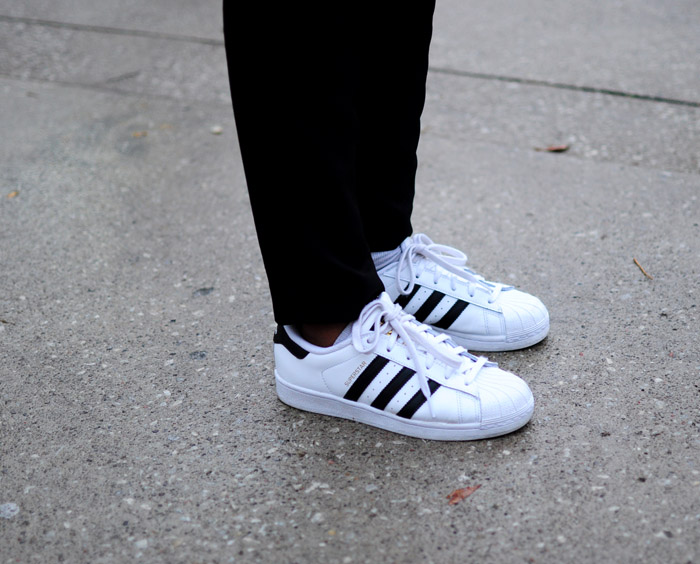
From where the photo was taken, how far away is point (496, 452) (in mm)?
1376

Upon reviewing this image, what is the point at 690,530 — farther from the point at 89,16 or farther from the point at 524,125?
the point at 89,16

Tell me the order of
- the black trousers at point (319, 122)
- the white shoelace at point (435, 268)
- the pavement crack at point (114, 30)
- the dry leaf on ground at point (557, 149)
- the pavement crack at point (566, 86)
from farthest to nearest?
the pavement crack at point (114, 30)
the pavement crack at point (566, 86)
the dry leaf on ground at point (557, 149)
the white shoelace at point (435, 268)
the black trousers at point (319, 122)

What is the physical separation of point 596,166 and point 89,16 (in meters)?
3.05

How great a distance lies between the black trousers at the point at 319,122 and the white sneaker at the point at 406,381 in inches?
3.2

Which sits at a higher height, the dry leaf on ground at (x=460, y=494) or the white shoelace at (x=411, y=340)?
the white shoelace at (x=411, y=340)

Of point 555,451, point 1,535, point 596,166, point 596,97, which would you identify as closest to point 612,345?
point 555,451

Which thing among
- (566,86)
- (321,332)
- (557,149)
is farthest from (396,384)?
(566,86)

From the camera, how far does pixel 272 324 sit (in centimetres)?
179

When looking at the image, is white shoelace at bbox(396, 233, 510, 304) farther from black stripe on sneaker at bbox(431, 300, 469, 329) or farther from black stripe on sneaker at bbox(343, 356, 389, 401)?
black stripe on sneaker at bbox(343, 356, 389, 401)

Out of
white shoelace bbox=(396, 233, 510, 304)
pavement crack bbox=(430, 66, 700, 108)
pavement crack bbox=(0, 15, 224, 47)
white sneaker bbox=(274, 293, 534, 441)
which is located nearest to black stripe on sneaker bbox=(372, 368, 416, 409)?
white sneaker bbox=(274, 293, 534, 441)

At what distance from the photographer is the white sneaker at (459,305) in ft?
5.30

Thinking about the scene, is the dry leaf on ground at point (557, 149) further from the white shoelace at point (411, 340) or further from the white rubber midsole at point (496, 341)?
the white shoelace at point (411, 340)

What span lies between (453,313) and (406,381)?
0.29 meters

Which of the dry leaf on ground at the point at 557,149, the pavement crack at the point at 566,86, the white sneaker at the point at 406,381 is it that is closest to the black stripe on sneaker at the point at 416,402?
the white sneaker at the point at 406,381
